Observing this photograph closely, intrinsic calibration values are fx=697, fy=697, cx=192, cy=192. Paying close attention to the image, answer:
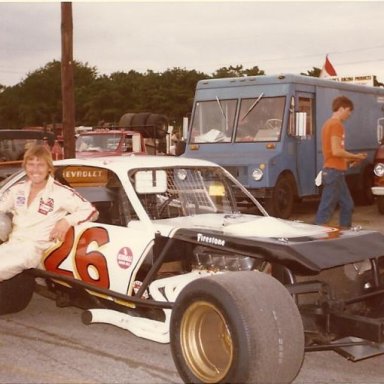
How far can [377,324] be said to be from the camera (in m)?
3.67

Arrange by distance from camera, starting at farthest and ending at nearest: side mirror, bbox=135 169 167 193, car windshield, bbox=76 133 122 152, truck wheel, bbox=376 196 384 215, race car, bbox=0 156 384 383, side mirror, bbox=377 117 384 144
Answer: car windshield, bbox=76 133 122 152 < side mirror, bbox=377 117 384 144 < truck wheel, bbox=376 196 384 215 < side mirror, bbox=135 169 167 193 < race car, bbox=0 156 384 383

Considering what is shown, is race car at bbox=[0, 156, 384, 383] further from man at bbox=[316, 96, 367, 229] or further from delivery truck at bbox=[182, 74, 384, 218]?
delivery truck at bbox=[182, 74, 384, 218]

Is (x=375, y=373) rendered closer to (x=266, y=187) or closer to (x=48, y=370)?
(x=48, y=370)

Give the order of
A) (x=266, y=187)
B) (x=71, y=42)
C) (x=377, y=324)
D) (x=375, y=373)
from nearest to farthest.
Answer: (x=377, y=324) < (x=375, y=373) < (x=266, y=187) < (x=71, y=42)

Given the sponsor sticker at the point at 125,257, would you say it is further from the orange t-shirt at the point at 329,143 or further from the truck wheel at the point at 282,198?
the truck wheel at the point at 282,198

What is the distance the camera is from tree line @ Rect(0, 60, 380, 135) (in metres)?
75.4

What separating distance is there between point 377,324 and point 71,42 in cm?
1083

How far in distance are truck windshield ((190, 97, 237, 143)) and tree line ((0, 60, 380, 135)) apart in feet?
163

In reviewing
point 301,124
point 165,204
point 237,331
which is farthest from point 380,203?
point 237,331

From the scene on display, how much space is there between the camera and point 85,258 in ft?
16.4

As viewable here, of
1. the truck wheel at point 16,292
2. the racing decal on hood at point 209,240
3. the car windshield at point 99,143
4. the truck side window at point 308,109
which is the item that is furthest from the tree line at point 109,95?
the racing decal on hood at point 209,240

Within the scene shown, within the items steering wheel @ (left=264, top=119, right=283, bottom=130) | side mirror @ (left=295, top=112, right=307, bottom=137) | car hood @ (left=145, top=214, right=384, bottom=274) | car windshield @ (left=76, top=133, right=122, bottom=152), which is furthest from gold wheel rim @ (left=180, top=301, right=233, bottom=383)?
car windshield @ (left=76, top=133, right=122, bottom=152)

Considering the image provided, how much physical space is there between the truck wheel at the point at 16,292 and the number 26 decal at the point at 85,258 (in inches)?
15.3

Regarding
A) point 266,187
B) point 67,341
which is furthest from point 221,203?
point 266,187
